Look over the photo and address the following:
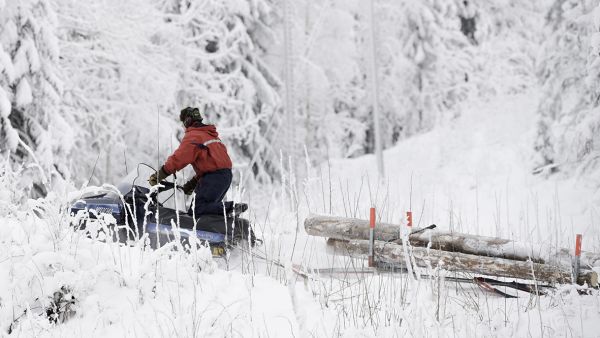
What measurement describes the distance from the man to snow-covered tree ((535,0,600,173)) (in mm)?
6019

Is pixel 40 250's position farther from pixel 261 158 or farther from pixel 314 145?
pixel 314 145

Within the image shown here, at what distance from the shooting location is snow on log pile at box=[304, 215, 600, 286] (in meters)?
4.94

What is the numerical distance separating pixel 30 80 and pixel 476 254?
760 centimetres

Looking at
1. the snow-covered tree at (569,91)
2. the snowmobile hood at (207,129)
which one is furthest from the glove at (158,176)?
the snow-covered tree at (569,91)

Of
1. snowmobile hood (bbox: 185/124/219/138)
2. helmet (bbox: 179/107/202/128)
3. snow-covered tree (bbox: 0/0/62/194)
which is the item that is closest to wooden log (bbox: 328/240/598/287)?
snowmobile hood (bbox: 185/124/219/138)

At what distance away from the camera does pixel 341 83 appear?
24359mm

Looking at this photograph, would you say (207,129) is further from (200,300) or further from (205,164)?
(200,300)

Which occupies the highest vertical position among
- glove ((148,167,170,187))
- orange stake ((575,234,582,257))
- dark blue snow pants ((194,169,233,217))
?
glove ((148,167,170,187))

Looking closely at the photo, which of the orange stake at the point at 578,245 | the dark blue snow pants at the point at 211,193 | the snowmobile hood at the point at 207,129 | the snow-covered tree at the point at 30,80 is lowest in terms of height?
the orange stake at the point at 578,245

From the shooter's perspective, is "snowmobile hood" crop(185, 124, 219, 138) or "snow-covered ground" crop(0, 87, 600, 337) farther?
"snowmobile hood" crop(185, 124, 219, 138)

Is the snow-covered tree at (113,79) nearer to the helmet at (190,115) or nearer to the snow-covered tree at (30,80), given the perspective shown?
the snow-covered tree at (30,80)

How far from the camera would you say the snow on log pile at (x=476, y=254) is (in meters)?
4.94

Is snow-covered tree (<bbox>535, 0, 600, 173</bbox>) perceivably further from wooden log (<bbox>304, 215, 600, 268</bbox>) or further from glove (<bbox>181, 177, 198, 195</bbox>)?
glove (<bbox>181, 177, 198, 195</bbox>)

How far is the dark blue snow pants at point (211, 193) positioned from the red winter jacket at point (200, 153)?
0.26 feet
